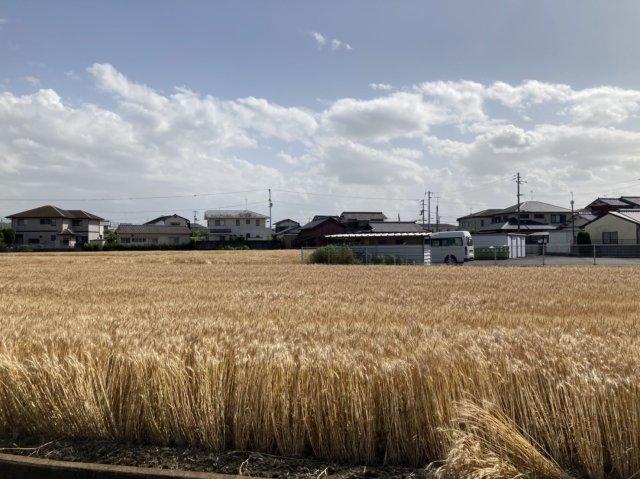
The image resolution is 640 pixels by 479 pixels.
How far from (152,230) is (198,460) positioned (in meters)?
96.4

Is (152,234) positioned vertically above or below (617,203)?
below

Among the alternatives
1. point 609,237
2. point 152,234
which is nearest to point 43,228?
point 152,234

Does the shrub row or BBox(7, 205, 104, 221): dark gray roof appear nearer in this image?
the shrub row

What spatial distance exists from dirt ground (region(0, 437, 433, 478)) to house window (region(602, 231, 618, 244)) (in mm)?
65961

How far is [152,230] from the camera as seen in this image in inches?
3735

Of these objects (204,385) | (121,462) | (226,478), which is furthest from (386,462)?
(121,462)

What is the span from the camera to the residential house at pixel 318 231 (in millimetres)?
81312

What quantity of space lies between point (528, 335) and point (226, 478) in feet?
11.4

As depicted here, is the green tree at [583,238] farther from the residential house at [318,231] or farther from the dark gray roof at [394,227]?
the residential house at [318,231]

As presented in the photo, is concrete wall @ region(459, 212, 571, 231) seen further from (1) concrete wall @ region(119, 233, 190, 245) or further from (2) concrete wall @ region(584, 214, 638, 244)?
(1) concrete wall @ region(119, 233, 190, 245)

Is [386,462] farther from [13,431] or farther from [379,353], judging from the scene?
[13,431]

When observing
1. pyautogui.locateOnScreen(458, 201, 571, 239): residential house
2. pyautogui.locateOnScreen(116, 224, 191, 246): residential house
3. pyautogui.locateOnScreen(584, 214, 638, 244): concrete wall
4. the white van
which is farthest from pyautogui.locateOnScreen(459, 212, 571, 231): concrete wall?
pyautogui.locateOnScreen(116, 224, 191, 246): residential house

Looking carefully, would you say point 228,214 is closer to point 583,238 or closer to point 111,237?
point 111,237

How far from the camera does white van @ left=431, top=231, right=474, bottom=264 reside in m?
39.4
